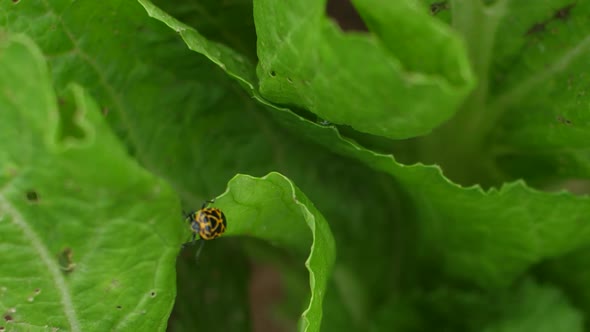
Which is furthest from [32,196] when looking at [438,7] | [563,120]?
[563,120]

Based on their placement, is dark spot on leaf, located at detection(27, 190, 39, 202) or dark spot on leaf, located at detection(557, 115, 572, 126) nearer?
dark spot on leaf, located at detection(27, 190, 39, 202)

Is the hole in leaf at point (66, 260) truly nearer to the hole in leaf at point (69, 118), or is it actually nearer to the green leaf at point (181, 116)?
the hole in leaf at point (69, 118)

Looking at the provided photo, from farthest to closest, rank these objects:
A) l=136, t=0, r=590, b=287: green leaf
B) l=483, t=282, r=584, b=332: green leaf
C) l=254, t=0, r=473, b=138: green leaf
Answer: l=483, t=282, r=584, b=332: green leaf, l=136, t=0, r=590, b=287: green leaf, l=254, t=0, r=473, b=138: green leaf

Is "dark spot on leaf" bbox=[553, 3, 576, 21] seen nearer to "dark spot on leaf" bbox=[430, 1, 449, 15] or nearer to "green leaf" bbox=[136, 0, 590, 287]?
"dark spot on leaf" bbox=[430, 1, 449, 15]

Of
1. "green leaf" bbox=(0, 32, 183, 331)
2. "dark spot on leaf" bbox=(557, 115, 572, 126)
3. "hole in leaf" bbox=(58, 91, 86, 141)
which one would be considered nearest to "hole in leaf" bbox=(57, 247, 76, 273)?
"green leaf" bbox=(0, 32, 183, 331)

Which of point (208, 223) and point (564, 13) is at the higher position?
point (564, 13)

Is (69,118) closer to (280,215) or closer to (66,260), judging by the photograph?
(66,260)

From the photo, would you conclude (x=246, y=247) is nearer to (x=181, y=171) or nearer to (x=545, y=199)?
(x=181, y=171)
